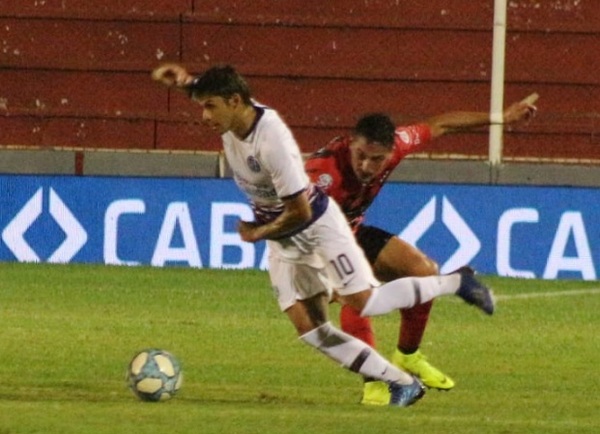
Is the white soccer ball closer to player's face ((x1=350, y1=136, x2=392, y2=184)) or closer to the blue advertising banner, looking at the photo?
player's face ((x1=350, y1=136, x2=392, y2=184))

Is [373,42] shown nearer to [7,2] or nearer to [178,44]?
[178,44]

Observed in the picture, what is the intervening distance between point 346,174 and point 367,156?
0.39 m

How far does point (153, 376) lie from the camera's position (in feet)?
28.0

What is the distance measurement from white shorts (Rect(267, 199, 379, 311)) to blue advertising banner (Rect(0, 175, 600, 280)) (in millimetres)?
6803

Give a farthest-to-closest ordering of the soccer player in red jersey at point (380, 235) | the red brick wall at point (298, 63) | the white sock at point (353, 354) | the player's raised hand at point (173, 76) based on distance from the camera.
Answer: the red brick wall at point (298, 63)
the soccer player in red jersey at point (380, 235)
the player's raised hand at point (173, 76)
the white sock at point (353, 354)

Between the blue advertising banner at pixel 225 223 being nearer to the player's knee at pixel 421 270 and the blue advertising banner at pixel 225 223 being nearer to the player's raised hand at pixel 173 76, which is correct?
the player's knee at pixel 421 270

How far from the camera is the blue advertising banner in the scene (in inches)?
606

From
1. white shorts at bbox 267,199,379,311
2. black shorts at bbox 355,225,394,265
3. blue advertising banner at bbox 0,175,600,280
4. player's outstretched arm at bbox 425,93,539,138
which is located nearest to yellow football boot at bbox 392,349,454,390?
black shorts at bbox 355,225,394,265

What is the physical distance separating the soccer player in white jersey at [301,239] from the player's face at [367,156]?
0.27 m

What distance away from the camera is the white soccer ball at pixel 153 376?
28.1 feet

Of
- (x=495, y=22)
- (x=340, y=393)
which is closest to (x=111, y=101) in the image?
(x=495, y=22)

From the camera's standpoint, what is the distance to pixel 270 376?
996 centimetres

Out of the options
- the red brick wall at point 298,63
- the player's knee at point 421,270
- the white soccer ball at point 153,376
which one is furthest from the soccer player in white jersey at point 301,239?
the red brick wall at point 298,63

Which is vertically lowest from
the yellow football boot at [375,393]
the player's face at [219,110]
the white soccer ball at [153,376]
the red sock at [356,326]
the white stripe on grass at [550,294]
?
the white stripe on grass at [550,294]
